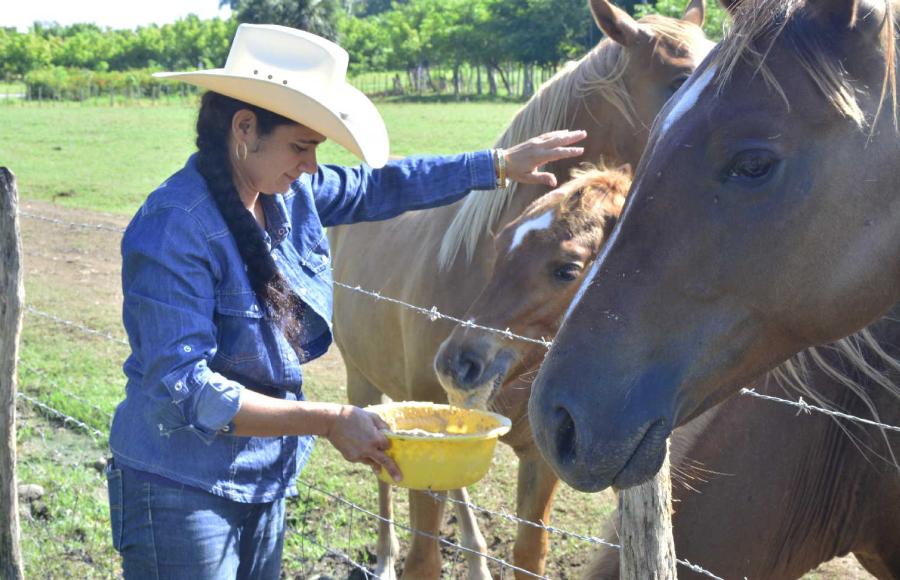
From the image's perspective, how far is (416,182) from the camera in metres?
2.96

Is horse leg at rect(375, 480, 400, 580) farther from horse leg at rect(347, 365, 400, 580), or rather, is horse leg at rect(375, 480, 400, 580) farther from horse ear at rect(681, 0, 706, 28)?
horse ear at rect(681, 0, 706, 28)

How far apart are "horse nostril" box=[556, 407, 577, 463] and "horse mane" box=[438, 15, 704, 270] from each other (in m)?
2.25

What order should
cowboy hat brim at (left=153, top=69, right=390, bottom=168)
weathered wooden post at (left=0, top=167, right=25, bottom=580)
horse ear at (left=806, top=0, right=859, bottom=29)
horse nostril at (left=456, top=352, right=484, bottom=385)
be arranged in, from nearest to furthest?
horse ear at (left=806, top=0, right=859, bottom=29) → cowboy hat brim at (left=153, top=69, right=390, bottom=168) → horse nostril at (left=456, top=352, right=484, bottom=385) → weathered wooden post at (left=0, top=167, right=25, bottom=580)

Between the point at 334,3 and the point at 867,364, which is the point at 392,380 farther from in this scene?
the point at 334,3

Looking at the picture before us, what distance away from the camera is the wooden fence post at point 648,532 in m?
1.88

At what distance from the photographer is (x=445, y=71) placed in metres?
66.1

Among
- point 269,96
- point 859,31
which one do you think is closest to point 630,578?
point 859,31

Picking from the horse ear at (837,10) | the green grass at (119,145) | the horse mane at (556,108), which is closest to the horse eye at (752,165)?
the horse ear at (837,10)

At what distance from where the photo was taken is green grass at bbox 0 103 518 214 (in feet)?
52.1

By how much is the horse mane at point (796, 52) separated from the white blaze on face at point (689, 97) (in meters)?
0.02

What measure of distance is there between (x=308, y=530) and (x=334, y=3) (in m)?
69.1

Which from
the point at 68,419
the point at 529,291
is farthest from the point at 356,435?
the point at 68,419

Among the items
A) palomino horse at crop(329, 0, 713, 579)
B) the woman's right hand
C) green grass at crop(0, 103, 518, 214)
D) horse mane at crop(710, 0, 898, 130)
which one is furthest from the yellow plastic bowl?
green grass at crop(0, 103, 518, 214)

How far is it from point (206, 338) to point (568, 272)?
1.31 m
